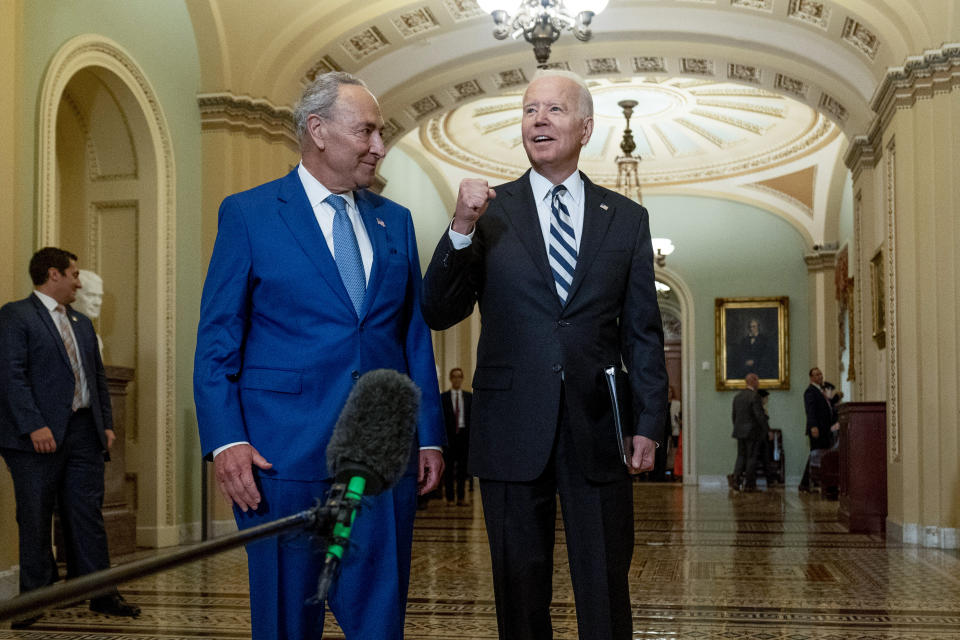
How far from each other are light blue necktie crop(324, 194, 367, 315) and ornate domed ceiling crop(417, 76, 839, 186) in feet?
35.4

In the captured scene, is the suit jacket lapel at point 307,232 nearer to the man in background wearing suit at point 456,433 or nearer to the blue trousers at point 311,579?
the blue trousers at point 311,579

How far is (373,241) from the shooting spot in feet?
7.27

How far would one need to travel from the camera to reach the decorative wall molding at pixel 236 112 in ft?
26.4

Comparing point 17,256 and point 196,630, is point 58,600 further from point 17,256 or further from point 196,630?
point 17,256

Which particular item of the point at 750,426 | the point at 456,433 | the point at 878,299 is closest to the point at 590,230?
the point at 878,299

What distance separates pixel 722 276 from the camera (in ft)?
55.0

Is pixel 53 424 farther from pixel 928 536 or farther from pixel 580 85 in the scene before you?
pixel 928 536

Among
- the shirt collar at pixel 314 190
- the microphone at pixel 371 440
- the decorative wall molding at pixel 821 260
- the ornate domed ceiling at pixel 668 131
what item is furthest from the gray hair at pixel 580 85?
the decorative wall molding at pixel 821 260

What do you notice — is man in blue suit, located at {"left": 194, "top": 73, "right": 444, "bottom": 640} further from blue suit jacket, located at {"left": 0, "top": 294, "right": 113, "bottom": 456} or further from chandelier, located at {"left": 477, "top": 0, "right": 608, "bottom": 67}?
chandelier, located at {"left": 477, "top": 0, "right": 608, "bottom": 67}

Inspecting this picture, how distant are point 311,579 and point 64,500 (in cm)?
291

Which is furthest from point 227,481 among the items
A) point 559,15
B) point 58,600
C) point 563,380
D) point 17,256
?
point 559,15

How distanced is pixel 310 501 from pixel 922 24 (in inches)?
273

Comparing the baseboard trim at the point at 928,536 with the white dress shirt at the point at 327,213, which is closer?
the white dress shirt at the point at 327,213

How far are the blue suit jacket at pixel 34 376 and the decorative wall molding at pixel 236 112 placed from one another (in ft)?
12.0
